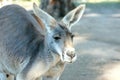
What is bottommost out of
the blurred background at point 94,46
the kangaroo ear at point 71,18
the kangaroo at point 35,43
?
the blurred background at point 94,46

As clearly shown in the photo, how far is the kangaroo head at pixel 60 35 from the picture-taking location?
14.6 ft

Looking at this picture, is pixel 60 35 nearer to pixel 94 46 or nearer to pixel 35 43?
pixel 35 43

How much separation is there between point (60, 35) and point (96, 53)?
4276 mm

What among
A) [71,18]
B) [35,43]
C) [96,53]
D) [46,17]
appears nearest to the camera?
[46,17]

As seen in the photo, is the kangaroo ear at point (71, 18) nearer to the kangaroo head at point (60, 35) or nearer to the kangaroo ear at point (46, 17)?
the kangaroo head at point (60, 35)

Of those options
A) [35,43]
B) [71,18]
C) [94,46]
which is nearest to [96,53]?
[94,46]

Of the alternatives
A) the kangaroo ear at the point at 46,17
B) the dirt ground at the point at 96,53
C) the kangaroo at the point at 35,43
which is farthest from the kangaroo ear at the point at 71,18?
the dirt ground at the point at 96,53

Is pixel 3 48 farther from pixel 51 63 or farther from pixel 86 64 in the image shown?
pixel 86 64

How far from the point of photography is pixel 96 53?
881 centimetres

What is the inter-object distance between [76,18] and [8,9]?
1255mm

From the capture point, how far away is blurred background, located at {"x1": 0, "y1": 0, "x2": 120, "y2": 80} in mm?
7277

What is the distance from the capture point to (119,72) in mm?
7359

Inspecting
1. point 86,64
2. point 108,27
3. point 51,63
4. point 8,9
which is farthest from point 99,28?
point 51,63

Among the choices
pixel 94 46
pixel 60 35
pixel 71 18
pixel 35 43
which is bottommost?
pixel 94 46
